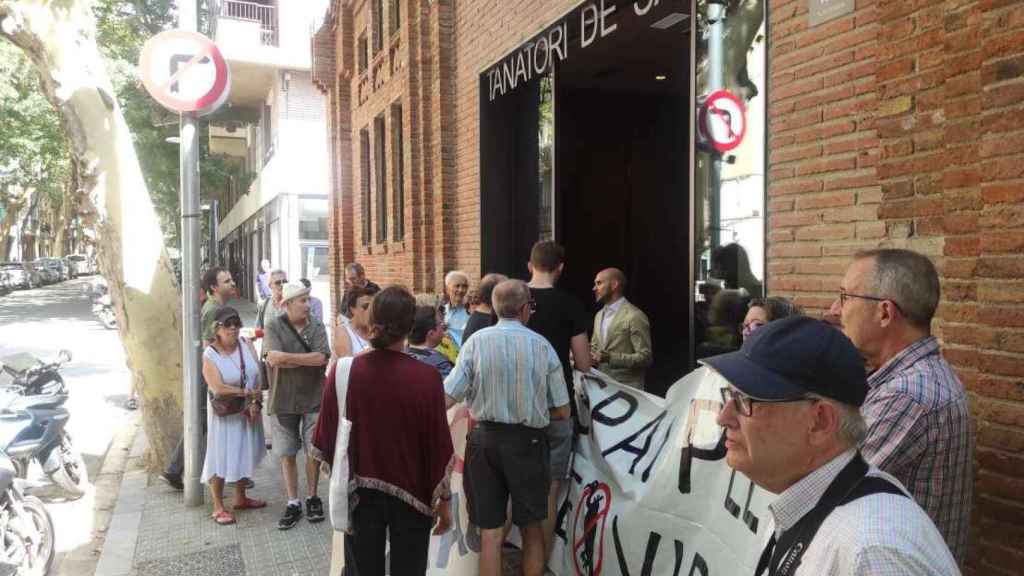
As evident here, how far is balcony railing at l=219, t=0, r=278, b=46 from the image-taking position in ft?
89.4

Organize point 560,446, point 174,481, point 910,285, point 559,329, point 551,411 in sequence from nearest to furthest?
point 910,285, point 551,411, point 560,446, point 559,329, point 174,481

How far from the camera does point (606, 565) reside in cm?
393

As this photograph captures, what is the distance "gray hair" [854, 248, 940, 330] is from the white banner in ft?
3.30

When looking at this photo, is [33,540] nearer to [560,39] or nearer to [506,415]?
[506,415]

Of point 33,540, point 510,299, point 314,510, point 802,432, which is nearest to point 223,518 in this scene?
point 314,510

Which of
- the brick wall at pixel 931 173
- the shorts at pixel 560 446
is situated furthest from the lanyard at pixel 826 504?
the shorts at pixel 560 446

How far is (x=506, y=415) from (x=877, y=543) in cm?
291

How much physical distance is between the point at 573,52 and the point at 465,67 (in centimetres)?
187

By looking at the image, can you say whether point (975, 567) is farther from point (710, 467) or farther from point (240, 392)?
point (240, 392)

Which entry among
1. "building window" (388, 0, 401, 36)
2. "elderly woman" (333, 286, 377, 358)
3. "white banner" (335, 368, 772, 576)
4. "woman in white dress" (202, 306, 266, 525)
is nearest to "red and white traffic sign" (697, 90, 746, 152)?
"white banner" (335, 368, 772, 576)

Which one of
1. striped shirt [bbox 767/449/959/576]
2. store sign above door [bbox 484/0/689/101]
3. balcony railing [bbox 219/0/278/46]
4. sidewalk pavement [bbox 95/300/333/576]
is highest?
balcony railing [bbox 219/0/278/46]

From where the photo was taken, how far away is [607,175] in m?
10.6

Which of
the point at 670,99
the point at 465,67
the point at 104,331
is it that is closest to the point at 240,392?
the point at 465,67

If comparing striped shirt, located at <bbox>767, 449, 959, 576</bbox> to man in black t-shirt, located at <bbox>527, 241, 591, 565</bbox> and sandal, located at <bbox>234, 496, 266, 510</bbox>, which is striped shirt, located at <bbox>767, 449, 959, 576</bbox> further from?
sandal, located at <bbox>234, 496, 266, 510</bbox>
